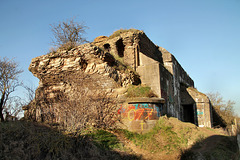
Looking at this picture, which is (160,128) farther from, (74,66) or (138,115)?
(74,66)

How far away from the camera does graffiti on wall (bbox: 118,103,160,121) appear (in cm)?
814

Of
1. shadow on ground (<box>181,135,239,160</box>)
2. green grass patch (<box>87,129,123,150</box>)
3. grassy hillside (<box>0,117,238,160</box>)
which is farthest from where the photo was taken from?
green grass patch (<box>87,129,123,150</box>)

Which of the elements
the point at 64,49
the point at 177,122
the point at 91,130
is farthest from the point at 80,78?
the point at 177,122

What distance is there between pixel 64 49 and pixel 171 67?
8033mm

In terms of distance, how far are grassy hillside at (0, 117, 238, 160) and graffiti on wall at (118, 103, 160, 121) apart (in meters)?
0.48

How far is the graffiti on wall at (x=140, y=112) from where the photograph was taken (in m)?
8.14

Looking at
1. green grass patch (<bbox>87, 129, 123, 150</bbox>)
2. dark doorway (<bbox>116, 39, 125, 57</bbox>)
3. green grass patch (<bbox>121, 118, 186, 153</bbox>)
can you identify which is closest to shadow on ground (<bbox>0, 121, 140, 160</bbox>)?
green grass patch (<bbox>87, 129, 123, 150</bbox>)

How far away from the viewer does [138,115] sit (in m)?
8.14

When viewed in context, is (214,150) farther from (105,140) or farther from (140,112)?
(105,140)

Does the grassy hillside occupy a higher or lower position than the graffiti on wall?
lower

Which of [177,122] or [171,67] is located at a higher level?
[171,67]

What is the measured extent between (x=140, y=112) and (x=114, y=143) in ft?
6.43

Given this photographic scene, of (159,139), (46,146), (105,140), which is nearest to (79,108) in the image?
(105,140)

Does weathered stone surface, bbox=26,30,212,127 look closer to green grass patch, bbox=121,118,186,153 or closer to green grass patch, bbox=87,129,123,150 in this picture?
green grass patch, bbox=121,118,186,153
